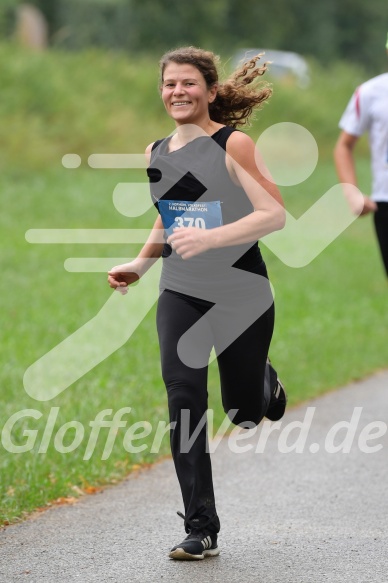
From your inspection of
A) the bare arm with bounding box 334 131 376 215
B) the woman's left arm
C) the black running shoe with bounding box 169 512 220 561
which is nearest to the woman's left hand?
the woman's left arm

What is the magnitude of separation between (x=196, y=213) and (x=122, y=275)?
56 centimetres

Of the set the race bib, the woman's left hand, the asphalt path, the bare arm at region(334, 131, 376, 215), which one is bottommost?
the asphalt path

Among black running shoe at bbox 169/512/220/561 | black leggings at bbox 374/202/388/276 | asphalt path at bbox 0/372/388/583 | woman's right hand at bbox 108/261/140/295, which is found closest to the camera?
asphalt path at bbox 0/372/388/583

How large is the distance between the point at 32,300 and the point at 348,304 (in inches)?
157

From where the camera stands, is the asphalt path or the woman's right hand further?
the woman's right hand

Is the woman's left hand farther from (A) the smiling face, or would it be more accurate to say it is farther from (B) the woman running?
(A) the smiling face

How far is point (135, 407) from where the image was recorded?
337 inches

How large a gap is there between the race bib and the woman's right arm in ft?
0.99

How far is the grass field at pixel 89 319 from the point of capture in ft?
23.8

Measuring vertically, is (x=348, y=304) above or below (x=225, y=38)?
below

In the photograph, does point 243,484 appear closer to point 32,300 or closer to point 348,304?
point 32,300

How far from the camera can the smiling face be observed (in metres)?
5.16

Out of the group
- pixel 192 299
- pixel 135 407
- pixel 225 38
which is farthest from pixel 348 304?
pixel 225 38

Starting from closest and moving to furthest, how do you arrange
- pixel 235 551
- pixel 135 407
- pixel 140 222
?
pixel 235 551 → pixel 135 407 → pixel 140 222
